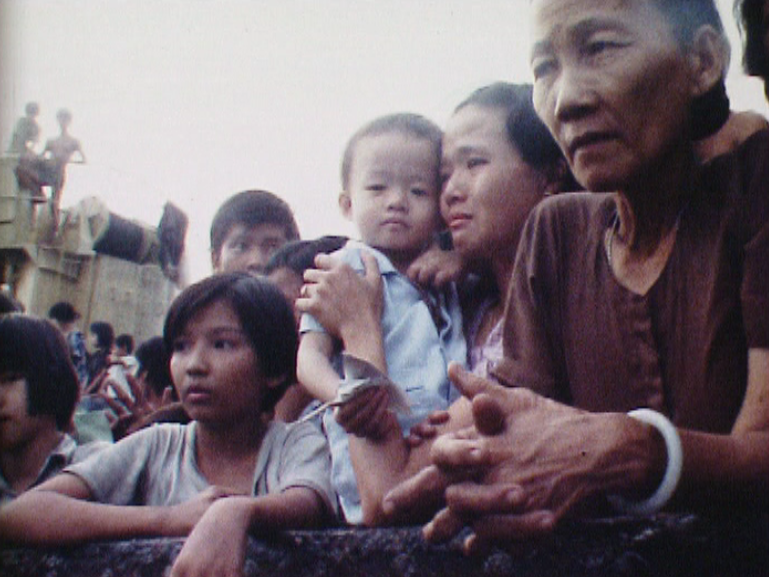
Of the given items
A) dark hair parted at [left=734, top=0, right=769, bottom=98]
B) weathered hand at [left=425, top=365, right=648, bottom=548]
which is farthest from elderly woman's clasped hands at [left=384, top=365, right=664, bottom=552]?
dark hair parted at [left=734, top=0, right=769, bottom=98]

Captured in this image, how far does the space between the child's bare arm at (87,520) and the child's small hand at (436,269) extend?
736 mm

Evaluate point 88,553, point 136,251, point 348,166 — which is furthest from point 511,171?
point 136,251

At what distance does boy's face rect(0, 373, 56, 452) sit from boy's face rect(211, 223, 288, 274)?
895 millimetres

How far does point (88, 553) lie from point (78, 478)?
251mm

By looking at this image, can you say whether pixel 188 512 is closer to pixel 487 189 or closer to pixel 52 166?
pixel 487 189

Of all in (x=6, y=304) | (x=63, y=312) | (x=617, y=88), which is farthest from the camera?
(x=63, y=312)

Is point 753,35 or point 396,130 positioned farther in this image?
point 396,130

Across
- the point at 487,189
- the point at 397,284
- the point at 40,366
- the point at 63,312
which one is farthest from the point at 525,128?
the point at 63,312

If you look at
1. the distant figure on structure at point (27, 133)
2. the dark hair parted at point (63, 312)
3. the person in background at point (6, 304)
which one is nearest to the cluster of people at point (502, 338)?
the person in background at point (6, 304)

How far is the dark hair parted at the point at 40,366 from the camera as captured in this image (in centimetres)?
266

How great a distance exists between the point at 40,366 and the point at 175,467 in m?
0.77

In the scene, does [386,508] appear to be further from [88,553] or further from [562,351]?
[88,553]

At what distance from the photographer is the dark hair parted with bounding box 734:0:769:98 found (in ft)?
5.92

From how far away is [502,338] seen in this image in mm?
Result: 1757
